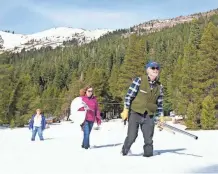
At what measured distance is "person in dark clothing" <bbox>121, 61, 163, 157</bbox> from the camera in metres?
7.36

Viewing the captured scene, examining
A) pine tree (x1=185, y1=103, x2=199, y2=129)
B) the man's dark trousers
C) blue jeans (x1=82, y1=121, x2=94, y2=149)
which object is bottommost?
pine tree (x1=185, y1=103, x2=199, y2=129)

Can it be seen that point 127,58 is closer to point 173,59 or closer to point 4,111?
point 4,111

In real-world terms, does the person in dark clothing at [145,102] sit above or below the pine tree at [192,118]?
above

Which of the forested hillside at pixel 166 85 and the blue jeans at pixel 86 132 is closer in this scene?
the blue jeans at pixel 86 132

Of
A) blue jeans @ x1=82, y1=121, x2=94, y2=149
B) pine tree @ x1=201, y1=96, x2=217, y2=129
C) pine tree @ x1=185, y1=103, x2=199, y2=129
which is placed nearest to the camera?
blue jeans @ x1=82, y1=121, x2=94, y2=149

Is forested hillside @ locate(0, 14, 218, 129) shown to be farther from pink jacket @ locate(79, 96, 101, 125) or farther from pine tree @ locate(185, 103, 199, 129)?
pink jacket @ locate(79, 96, 101, 125)

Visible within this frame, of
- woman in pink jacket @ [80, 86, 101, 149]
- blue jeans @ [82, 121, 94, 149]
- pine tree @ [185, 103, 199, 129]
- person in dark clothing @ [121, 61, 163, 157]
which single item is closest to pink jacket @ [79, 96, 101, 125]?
woman in pink jacket @ [80, 86, 101, 149]

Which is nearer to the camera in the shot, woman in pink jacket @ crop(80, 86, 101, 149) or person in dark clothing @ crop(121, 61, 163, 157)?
person in dark clothing @ crop(121, 61, 163, 157)

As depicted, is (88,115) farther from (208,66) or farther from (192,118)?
(208,66)

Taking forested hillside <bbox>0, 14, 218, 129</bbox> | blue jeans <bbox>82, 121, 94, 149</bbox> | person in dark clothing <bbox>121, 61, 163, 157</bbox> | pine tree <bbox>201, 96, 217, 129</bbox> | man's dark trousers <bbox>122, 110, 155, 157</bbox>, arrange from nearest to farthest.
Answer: person in dark clothing <bbox>121, 61, 163, 157</bbox>, man's dark trousers <bbox>122, 110, 155, 157</bbox>, blue jeans <bbox>82, 121, 94, 149</bbox>, pine tree <bbox>201, 96, 217, 129</bbox>, forested hillside <bbox>0, 14, 218, 129</bbox>

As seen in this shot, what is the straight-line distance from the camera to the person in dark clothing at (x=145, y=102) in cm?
736

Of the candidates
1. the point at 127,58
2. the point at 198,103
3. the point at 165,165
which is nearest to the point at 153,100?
the point at 165,165

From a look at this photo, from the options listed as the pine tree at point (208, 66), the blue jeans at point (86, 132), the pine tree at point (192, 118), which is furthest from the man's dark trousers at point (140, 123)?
the pine tree at point (208, 66)

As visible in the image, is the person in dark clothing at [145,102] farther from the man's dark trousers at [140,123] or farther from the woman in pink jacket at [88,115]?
the woman in pink jacket at [88,115]
